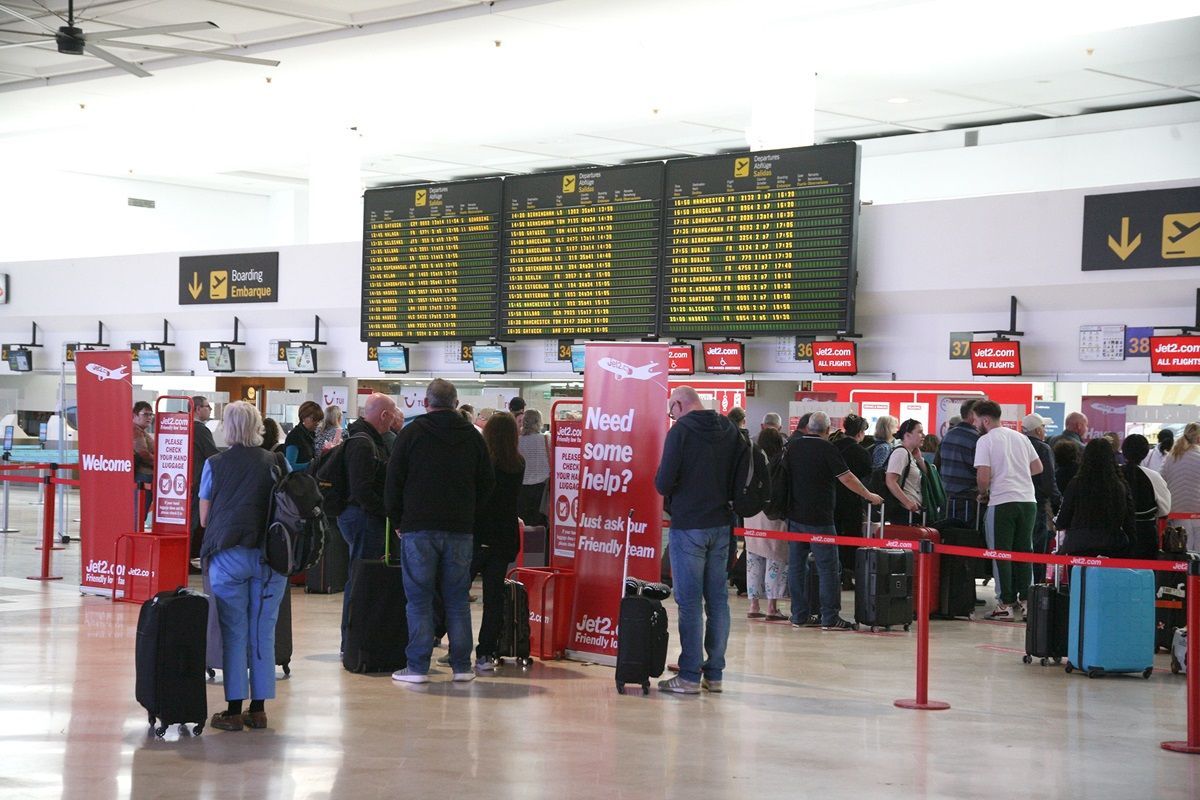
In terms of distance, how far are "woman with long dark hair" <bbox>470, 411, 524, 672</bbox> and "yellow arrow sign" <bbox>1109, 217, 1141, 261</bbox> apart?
225 inches

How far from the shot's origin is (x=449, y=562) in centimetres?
746

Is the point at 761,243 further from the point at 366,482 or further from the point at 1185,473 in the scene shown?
the point at 366,482

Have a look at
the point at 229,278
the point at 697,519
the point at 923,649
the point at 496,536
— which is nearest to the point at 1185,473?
the point at 923,649

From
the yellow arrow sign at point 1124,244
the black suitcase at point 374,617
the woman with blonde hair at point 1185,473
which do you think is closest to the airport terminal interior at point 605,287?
the yellow arrow sign at point 1124,244

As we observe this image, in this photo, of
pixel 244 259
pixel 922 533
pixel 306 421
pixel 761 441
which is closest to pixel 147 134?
pixel 244 259

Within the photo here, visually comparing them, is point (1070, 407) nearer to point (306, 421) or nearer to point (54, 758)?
point (306, 421)

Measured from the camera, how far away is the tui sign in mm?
17250

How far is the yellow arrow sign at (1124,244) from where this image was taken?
1113 cm

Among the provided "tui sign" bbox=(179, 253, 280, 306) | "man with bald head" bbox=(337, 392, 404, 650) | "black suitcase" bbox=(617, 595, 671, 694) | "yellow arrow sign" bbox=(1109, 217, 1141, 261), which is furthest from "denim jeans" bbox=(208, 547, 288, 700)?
"tui sign" bbox=(179, 253, 280, 306)

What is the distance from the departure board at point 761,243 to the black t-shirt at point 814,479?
7.35 ft

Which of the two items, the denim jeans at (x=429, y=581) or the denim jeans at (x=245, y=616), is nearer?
the denim jeans at (x=245, y=616)

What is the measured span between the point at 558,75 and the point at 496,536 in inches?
355

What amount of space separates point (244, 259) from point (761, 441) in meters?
8.79

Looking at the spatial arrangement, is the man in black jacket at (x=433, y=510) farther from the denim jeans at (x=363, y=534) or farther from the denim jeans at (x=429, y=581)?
the denim jeans at (x=363, y=534)
